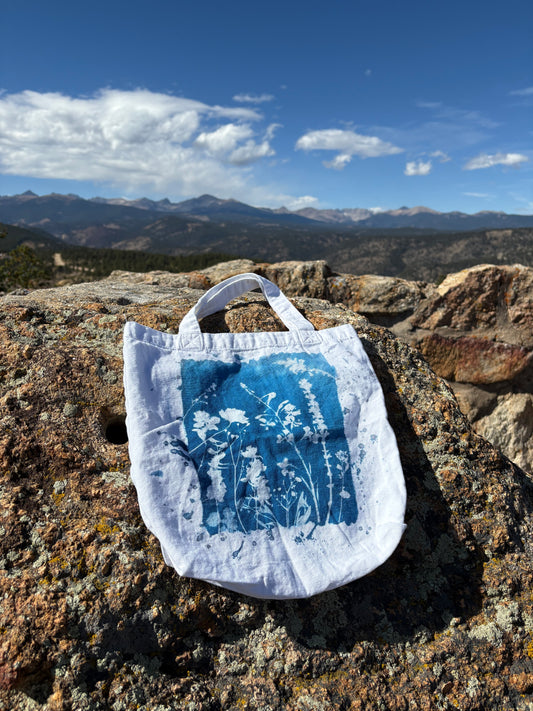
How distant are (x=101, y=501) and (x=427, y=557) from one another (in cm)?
107

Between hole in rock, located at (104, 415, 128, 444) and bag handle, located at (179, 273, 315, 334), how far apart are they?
495 mm

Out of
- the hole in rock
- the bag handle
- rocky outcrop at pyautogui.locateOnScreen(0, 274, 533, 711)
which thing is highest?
the bag handle

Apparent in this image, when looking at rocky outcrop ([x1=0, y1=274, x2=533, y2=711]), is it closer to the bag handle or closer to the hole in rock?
the hole in rock

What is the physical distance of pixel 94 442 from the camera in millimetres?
1424

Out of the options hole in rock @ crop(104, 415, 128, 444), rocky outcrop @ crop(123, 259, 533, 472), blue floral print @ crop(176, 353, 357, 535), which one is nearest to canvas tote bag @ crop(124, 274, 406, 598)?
blue floral print @ crop(176, 353, 357, 535)

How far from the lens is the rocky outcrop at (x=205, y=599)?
1.08 meters

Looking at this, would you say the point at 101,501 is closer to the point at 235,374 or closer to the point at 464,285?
the point at 235,374

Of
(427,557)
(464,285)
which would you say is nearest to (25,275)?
(464,285)

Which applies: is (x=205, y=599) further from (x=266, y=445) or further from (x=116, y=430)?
(x=116, y=430)

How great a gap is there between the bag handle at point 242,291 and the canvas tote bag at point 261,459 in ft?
0.37

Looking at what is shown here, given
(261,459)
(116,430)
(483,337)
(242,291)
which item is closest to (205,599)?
(261,459)

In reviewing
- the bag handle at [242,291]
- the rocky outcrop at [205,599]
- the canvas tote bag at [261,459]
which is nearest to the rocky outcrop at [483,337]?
the bag handle at [242,291]

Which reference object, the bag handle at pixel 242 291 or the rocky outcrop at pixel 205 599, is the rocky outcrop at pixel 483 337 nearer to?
the bag handle at pixel 242 291

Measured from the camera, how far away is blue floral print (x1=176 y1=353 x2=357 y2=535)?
1.27m
